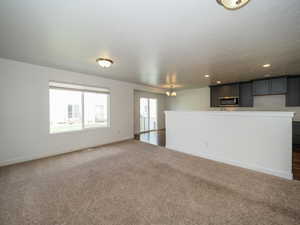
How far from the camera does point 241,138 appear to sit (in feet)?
9.66

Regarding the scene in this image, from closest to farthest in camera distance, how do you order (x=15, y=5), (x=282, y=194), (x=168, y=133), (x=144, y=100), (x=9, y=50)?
1. (x=15, y=5)
2. (x=282, y=194)
3. (x=9, y=50)
4. (x=168, y=133)
5. (x=144, y=100)

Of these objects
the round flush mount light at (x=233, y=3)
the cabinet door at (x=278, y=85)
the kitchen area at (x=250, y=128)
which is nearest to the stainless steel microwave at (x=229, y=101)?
the kitchen area at (x=250, y=128)

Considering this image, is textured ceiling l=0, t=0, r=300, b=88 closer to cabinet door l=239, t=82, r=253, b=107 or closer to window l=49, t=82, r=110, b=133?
window l=49, t=82, r=110, b=133

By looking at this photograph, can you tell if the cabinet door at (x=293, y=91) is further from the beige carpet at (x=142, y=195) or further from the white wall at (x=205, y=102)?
Answer: the beige carpet at (x=142, y=195)

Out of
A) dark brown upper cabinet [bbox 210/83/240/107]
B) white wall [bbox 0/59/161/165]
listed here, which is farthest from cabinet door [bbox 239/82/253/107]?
white wall [bbox 0/59/161/165]

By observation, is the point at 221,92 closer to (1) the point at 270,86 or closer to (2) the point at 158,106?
(1) the point at 270,86

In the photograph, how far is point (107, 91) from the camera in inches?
192

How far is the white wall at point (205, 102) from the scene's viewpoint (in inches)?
186

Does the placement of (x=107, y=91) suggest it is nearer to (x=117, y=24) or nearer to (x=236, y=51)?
(x=117, y=24)

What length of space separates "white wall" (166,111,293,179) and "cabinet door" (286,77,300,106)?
316 centimetres

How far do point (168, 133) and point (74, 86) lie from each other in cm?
357

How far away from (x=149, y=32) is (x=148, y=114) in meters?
5.62

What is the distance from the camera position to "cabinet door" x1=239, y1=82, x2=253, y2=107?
17.1 ft

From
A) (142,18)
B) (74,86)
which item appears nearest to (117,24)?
(142,18)
